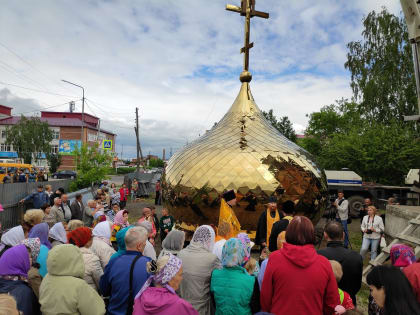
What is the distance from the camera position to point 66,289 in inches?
90.0

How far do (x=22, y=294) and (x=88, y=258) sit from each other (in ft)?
2.67

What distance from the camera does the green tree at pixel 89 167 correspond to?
19188 mm

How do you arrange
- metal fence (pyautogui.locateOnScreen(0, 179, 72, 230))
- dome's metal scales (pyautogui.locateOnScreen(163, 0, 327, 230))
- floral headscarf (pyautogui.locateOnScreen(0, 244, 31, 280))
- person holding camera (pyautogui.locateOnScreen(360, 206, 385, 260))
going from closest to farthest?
floral headscarf (pyautogui.locateOnScreen(0, 244, 31, 280))
dome's metal scales (pyautogui.locateOnScreen(163, 0, 327, 230))
person holding camera (pyautogui.locateOnScreen(360, 206, 385, 260))
metal fence (pyautogui.locateOnScreen(0, 179, 72, 230))

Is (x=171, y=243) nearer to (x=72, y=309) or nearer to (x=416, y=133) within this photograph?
(x=72, y=309)

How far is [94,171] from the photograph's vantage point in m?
19.5

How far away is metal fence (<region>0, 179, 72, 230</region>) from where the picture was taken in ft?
A: 30.9

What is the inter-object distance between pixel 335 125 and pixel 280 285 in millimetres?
40279

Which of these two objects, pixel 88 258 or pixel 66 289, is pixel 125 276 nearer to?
pixel 66 289

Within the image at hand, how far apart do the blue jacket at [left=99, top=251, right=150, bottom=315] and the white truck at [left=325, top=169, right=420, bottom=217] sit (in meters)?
13.6

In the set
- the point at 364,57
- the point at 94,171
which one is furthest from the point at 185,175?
the point at 364,57

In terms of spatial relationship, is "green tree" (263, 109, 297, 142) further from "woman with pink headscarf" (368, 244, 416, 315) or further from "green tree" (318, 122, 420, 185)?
"woman with pink headscarf" (368, 244, 416, 315)

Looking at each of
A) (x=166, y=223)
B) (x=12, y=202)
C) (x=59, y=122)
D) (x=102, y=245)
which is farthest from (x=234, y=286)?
(x=59, y=122)

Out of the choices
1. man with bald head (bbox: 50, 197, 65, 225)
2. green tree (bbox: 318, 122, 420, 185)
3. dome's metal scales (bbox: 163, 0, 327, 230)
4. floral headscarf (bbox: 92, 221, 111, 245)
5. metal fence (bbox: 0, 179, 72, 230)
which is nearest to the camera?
floral headscarf (bbox: 92, 221, 111, 245)

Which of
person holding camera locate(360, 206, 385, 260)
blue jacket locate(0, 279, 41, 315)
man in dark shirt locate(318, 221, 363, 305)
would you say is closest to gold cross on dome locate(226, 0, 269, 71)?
person holding camera locate(360, 206, 385, 260)
